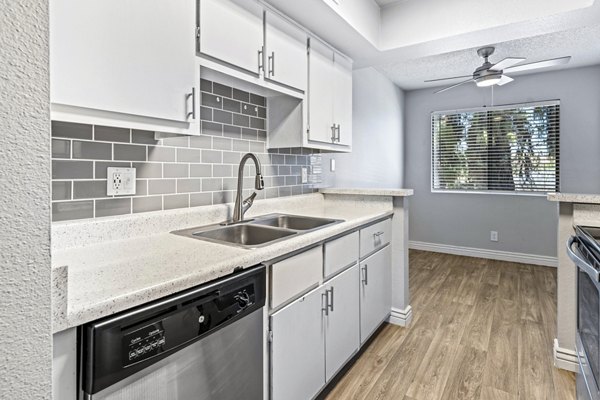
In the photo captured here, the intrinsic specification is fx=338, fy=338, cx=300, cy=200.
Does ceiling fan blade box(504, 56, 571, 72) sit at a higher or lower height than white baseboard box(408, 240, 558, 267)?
higher

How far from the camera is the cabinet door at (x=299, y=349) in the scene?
1.31 metres

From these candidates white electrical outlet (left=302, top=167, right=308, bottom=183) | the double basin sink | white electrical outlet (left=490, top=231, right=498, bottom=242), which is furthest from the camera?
white electrical outlet (left=490, top=231, right=498, bottom=242)

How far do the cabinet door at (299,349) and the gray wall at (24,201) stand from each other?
87 cm

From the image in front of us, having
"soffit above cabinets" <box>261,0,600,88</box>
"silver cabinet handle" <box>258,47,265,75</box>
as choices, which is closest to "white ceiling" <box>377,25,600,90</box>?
"soffit above cabinets" <box>261,0,600,88</box>

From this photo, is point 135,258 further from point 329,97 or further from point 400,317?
point 400,317

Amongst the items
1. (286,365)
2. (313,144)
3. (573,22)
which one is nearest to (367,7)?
(313,144)

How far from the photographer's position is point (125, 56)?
1.16 metres

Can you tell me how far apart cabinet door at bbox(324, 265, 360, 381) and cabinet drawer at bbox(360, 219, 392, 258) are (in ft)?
0.55

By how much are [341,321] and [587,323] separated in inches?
43.8

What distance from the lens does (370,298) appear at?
215 centimetres

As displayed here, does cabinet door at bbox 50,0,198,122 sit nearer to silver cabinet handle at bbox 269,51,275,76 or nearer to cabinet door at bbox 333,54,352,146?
silver cabinet handle at bbox 269,51,275,76

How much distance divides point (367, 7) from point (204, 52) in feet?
4.80

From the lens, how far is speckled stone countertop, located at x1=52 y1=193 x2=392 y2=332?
0.74 meters

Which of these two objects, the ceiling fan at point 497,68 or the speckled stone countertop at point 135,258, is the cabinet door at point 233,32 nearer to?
the speckled stone countertop at point 135,258
